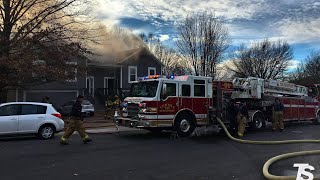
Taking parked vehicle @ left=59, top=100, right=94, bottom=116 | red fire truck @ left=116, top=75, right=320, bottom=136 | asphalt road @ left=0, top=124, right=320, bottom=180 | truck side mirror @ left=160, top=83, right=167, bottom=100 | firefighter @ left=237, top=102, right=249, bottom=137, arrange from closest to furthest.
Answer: asphalt road @ left=0, top=124, right=320, bottom=180 < red fire truck @ left=116, top=75, right=320, bottom=136 < truck side mirror @ left=160, top=83, right=167, bottom=100 < firefighter @ left=237, top=102, right=249, bottom=137 < parked vehicle @ left=59, top=100, right=94, bottom=116

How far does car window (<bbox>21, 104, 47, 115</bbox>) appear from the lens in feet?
44.8

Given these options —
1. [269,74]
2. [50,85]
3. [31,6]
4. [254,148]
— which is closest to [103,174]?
[254,148]

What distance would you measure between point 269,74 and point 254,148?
5522 cm

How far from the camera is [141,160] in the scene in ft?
31.2

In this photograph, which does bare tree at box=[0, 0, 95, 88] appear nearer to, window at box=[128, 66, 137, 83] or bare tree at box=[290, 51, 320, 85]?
window at box=[128, 66, 137, 83]

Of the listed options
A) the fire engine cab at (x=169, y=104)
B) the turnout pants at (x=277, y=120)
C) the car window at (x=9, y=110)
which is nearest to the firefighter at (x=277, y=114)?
the turnout pants at (x=277, y=120)

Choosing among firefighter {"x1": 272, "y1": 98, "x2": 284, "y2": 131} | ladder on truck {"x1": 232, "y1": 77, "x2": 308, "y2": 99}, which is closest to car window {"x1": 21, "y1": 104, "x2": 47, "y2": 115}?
ladder on truck {"x1": 232, "y1": 77, "x2": 308, "y2": 99}

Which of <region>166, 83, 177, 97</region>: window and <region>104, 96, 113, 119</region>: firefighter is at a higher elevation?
<region>166, 83, 177, 97</region>: window

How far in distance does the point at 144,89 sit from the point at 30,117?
440cm

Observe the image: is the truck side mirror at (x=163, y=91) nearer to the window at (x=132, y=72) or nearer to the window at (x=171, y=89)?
the window at (x=171, y=89)

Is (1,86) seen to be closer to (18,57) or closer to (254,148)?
(18,57)

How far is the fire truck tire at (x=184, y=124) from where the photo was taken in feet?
49.0

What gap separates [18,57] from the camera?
64.1ft

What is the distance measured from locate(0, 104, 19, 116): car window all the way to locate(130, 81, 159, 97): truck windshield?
4.52 meters
